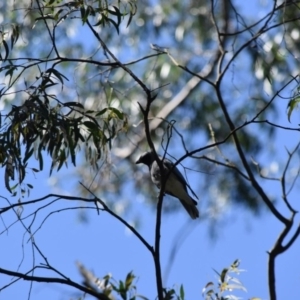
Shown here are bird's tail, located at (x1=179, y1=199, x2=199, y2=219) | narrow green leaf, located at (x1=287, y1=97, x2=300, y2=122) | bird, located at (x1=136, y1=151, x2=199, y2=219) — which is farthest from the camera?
bird's tail, located at (x1=179, y1=199, x2=199, y2=219)

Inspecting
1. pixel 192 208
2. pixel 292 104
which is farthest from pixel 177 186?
pixel 292 104

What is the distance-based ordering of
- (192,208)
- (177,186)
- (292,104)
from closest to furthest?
(292,104), (177,186), (192,208)

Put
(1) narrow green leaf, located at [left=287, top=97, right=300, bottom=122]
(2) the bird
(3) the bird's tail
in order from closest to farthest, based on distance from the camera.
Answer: (1) narrow green leaf, located at [left=287, top=97, right=300, bottom=122], (2) the bird, (3) the bird's tail

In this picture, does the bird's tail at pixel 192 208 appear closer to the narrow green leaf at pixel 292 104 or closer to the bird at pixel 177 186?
the bird at pixel 177 186

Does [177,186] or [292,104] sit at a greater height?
[177,186]

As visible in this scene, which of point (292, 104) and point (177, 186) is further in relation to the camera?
point (177, 186)

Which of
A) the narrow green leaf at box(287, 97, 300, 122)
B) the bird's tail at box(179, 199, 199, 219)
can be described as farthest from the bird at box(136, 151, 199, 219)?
the narrow green leaf at box(287, 97, 300, 122)

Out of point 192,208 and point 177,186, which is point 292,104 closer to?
point 177,186

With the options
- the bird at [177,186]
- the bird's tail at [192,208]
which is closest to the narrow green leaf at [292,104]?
the bird at [177,186]

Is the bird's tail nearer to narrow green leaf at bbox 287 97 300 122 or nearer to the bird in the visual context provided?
the bird

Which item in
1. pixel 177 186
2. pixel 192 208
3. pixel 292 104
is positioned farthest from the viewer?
pixel 192 208

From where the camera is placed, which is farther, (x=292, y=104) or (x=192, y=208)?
(x=192, y=208)

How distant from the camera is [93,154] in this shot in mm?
4238

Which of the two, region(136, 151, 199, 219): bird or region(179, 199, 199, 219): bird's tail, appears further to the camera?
region(179, 199, 199, 219): bird's tail
